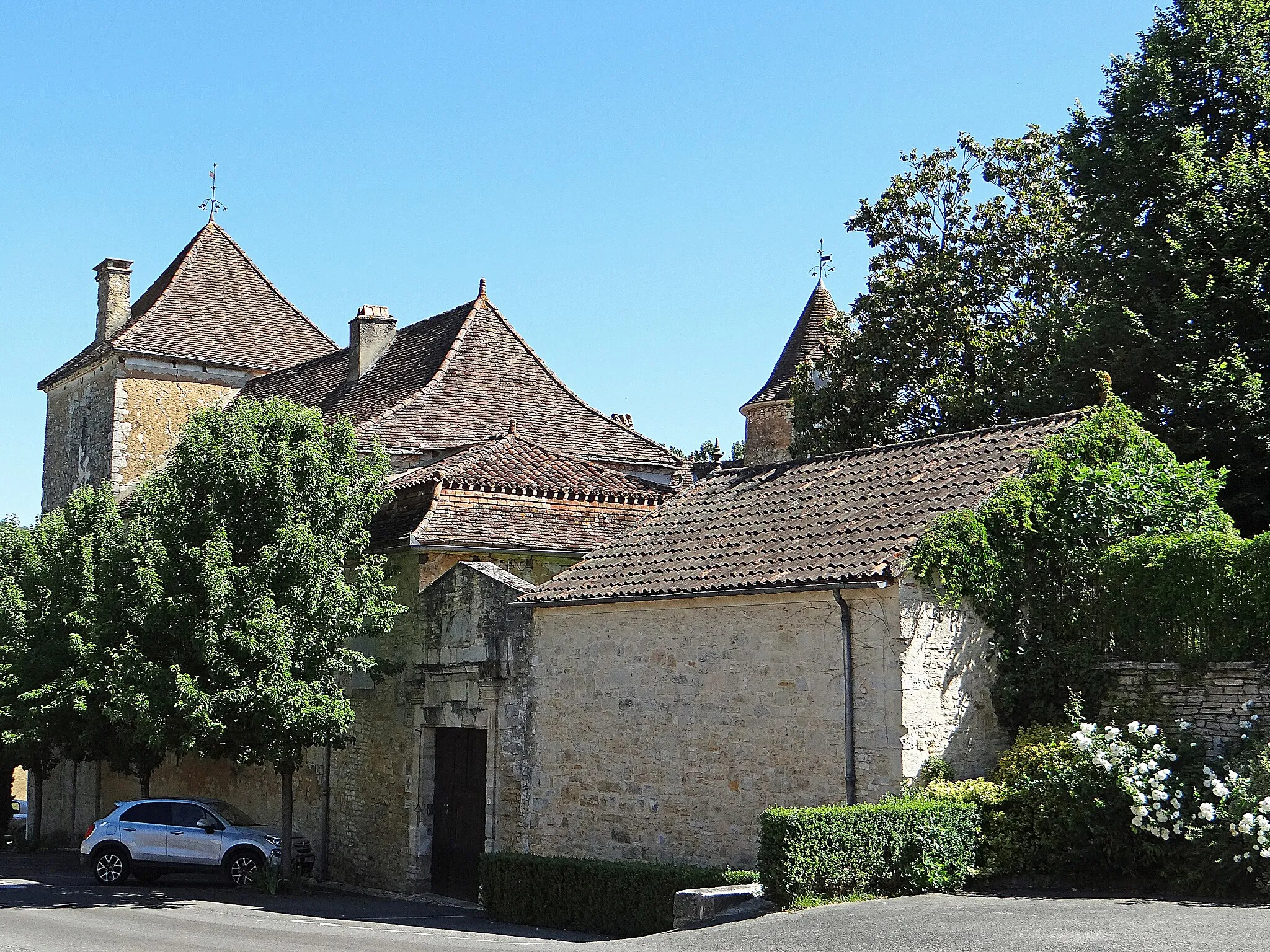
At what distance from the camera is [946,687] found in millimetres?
13352

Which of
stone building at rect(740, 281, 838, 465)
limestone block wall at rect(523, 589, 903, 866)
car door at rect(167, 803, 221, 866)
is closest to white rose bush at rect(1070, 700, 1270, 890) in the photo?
limestone block wall at rect(523, 589, 903, 866)

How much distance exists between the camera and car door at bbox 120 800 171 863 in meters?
19.7

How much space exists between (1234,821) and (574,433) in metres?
17.5

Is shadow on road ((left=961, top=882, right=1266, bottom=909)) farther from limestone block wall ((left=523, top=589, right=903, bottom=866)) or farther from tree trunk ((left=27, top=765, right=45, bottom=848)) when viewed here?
tree trunk ((left=27, top=765, right=45, bottom=848))

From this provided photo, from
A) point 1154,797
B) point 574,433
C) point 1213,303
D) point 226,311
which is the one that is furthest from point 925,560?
point 226,311

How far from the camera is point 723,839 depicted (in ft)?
46.9

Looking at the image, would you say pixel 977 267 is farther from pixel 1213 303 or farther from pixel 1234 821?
pixel 1234 821

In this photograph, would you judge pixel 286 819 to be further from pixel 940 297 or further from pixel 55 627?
pixel 940 297

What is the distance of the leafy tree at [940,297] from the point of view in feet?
83.8

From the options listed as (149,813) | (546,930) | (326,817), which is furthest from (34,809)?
(546,930)

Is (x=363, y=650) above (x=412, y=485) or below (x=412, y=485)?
below

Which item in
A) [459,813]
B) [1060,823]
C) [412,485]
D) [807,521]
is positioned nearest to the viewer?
[1060,823]

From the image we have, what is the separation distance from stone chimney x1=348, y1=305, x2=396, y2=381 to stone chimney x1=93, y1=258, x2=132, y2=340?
28.1ft

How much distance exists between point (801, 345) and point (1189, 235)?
58.1ft
